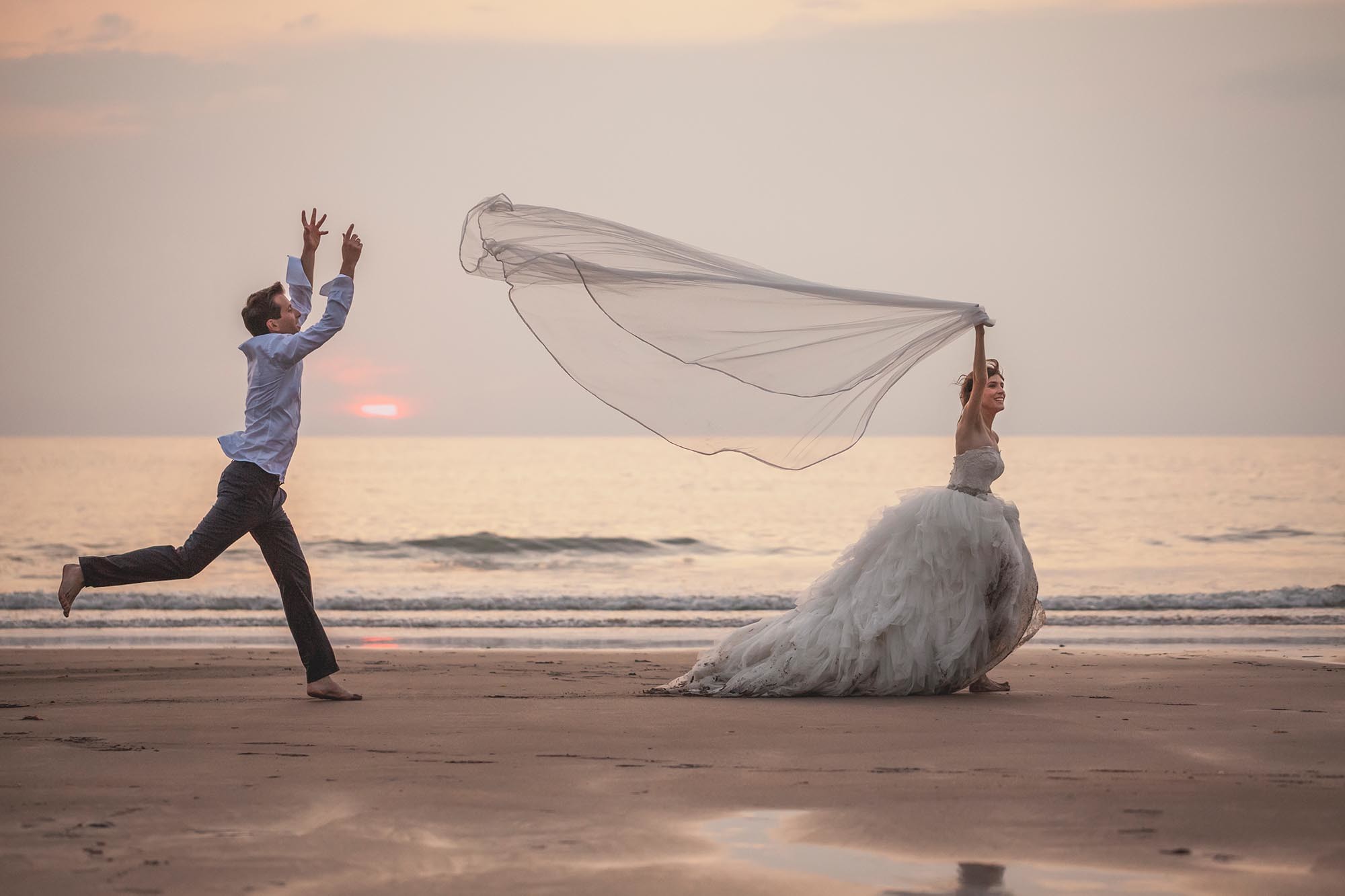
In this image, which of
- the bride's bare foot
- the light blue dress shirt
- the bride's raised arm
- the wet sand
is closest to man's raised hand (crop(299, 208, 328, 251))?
the light blue dress shirt

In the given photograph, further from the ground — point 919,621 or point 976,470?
point 976,470

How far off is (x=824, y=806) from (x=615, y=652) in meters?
6.23

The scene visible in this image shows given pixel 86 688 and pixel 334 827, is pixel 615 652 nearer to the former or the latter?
pixel 86 688

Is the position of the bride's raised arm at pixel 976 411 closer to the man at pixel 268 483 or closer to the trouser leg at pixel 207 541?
the man at pixel 268 483

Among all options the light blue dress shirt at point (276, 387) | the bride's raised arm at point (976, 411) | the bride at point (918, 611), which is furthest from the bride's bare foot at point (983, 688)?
the light blue dress shirt at point (276, 387)

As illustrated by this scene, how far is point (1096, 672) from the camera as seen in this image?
8.65 metres

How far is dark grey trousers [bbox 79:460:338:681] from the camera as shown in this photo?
20.7 feet

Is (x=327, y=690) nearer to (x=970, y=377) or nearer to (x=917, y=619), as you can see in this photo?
(x=917, y=619)

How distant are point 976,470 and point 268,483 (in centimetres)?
402

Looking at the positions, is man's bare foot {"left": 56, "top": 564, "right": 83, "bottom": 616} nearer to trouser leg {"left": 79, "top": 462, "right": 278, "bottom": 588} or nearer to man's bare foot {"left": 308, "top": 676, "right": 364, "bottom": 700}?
trouser leg {"left": 79, "top": 462, "right": 278, "bottom": 588}

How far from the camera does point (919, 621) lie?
7.09 meters

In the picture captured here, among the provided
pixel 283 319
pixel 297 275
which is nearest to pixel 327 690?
pixel 283 319

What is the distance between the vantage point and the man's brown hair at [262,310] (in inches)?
267

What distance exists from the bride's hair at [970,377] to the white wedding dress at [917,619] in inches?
15.8
